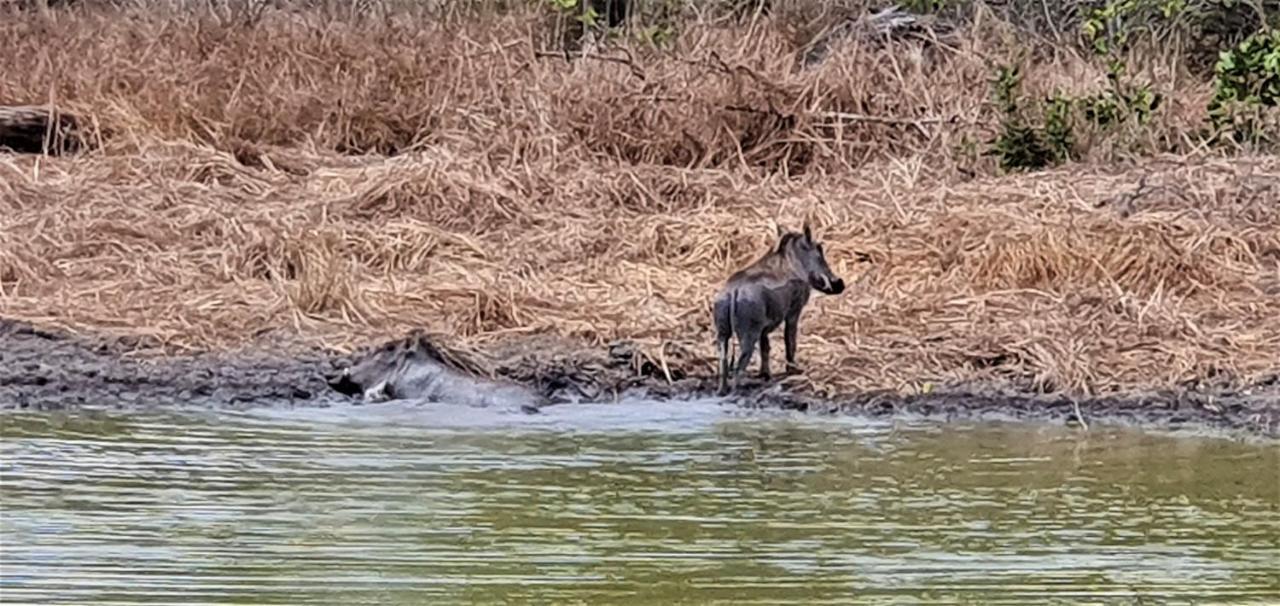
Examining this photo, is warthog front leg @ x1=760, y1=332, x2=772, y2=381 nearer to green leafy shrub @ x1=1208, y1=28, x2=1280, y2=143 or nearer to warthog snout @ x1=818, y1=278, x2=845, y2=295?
warthog snout @ x1=818, y1=278, x2=845, y2=295

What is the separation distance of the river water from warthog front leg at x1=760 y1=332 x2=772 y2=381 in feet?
2.10

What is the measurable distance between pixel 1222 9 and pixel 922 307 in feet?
25.5

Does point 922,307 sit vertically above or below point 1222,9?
below

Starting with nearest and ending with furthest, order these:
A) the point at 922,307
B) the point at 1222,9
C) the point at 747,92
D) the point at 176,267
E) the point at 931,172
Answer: the point at 922,307 < the point at 176,267 < the point at 931,172 < the point at 747,92 < the point at 1222,9

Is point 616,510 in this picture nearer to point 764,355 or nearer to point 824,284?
point 764,355

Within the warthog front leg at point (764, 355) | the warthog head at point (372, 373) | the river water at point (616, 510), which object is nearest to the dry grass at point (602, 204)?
the warthog front leg at point (764, 355)

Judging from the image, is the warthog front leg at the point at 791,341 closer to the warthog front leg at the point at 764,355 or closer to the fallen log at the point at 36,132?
the warthog front leg at the point at 764,355

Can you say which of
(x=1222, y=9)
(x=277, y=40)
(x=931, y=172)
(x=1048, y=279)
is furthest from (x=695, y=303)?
(x=1222, y=9)

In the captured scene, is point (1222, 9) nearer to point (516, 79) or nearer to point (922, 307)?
point (516, 79)

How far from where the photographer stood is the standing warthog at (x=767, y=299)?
9.25m

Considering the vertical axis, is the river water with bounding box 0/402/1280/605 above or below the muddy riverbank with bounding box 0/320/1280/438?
above

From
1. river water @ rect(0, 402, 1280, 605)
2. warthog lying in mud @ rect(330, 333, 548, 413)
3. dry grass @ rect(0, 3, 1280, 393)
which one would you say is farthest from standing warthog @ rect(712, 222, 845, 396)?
warthog lying in mud @ rect(330, 333, 548, 413)

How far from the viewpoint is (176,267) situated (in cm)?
1168

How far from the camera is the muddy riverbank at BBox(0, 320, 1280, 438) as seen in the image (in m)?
8.75
